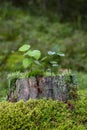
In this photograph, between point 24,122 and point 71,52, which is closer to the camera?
→ point 24,122

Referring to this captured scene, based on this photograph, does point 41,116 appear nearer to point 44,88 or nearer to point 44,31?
point 44,88

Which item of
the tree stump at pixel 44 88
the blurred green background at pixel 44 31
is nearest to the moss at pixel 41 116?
the tree stump at pixel 44 88

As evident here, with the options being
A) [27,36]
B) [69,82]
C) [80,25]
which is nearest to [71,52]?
[27,36]

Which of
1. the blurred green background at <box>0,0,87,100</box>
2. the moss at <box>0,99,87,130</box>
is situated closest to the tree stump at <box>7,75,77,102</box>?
the moss at <box>0,99,87,130</box>

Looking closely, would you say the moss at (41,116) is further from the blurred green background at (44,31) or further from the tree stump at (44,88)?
the blurred green background at (44,31)

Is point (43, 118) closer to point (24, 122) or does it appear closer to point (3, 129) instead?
point (24, 122)

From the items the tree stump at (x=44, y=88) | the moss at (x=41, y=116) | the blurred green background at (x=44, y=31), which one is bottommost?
the moss at (x=41, y=116)

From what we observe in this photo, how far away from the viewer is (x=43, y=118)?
3895mm

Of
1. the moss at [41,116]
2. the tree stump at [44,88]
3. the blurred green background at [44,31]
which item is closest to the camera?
the moss at [41,116]

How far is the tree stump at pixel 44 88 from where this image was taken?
3.99m

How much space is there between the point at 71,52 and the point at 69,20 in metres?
6.57

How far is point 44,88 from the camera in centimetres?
398

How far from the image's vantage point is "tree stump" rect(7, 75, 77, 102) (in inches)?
157

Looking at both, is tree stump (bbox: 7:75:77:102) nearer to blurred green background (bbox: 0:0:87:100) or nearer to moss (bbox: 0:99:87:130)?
moss (bbox: 0:99:87:130)
